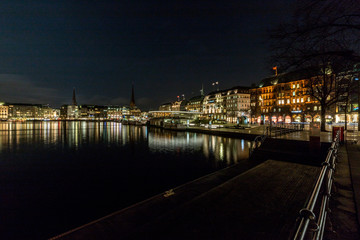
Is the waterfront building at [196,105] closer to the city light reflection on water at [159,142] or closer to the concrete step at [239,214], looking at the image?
the city light reflection on water at [159,142]

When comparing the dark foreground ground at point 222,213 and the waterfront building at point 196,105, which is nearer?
the dark foreground ground at point 222,213

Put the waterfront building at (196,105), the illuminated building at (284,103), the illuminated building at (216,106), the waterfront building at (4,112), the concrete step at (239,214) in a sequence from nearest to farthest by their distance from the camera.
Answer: the concrete step at (239,214)
the illuminated building at (284,103)
the illuminated building at (216,106)
the waterfront building at (196,105)
the waterfront building at (4,112)

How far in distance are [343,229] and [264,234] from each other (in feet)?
5.49

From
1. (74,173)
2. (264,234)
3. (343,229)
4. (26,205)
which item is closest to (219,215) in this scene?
(264,234)

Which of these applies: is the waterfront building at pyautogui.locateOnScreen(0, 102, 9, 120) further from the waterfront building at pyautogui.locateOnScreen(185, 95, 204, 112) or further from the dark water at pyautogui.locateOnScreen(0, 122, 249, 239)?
the dark water at pyautogui.locateOnScreen(0, 122, 249, 239)

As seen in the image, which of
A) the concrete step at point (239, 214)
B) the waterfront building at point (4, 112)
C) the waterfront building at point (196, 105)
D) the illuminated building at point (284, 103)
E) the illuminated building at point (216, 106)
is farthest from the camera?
the waterfront building at point (4, 112)

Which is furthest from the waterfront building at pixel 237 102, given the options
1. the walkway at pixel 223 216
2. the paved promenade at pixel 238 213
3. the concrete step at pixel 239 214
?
the walkway at pixel 223 216

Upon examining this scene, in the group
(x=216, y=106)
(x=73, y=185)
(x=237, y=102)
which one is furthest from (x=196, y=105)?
(x=73, y=185)

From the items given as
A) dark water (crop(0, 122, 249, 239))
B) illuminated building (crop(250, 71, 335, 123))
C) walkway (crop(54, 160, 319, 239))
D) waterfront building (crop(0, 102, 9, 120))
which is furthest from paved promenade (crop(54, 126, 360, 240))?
waterfront building (crop(0, 102, 9, 120))

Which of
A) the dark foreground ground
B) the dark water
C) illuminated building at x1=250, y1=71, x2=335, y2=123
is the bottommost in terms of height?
the dark water

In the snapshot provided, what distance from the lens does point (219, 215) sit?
569cm

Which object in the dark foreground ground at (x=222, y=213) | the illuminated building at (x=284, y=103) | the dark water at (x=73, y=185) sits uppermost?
the illuminated building at (x=284, y=103)

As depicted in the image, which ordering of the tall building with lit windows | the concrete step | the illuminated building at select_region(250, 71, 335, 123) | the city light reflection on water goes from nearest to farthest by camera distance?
the concrete step < the city light reflection on water < the illuminated building at select_region(250, 71, 335, 123) < the tall building with lit windows

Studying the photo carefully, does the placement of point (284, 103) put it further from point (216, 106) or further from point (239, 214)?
point (239, 214)
